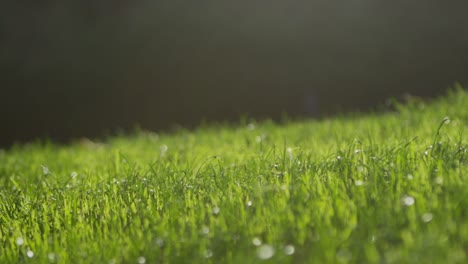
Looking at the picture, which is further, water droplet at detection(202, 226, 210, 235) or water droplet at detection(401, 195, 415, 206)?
water droplet at detection(202, 226, 210, 235)

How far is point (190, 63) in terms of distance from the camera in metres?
9.63

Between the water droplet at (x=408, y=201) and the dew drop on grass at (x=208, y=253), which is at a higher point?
the water droplet at (x=408, y=201)

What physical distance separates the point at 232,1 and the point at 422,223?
787 cm

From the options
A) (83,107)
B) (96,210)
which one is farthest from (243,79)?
(96,210)

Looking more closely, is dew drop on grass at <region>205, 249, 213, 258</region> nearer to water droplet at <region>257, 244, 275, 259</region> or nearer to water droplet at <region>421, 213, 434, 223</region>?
water droplet at <region>257, 244, 275, 259</region>

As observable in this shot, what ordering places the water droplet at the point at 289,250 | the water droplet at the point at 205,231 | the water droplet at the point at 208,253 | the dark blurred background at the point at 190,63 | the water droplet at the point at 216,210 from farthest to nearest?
the dark blurred background at the point at 190,63 → the water droplet at the point at 216,210 → the water droplet at the point at 205,231 → the water droplet at the point at 208,253 → the water droplet at the point at 289,250

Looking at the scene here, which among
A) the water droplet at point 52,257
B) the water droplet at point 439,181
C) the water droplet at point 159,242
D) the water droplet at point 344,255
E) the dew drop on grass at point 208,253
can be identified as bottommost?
the water droplet at point 52,257

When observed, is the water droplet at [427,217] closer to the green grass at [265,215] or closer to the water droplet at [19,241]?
the green grass at [265,215]

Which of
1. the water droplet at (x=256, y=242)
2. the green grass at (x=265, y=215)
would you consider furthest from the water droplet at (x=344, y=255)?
the water droplet at (x=256, y=242)

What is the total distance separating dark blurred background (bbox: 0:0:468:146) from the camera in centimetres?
941


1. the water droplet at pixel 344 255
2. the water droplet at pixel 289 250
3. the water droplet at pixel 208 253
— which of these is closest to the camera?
the water droplet at pixel 344 255

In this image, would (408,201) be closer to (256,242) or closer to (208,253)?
(256,242)

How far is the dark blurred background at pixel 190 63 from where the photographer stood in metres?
9.41

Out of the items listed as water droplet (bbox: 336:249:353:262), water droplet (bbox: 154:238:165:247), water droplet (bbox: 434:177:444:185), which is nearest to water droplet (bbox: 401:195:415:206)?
water droplet (bbox: 434:177:444:185)
